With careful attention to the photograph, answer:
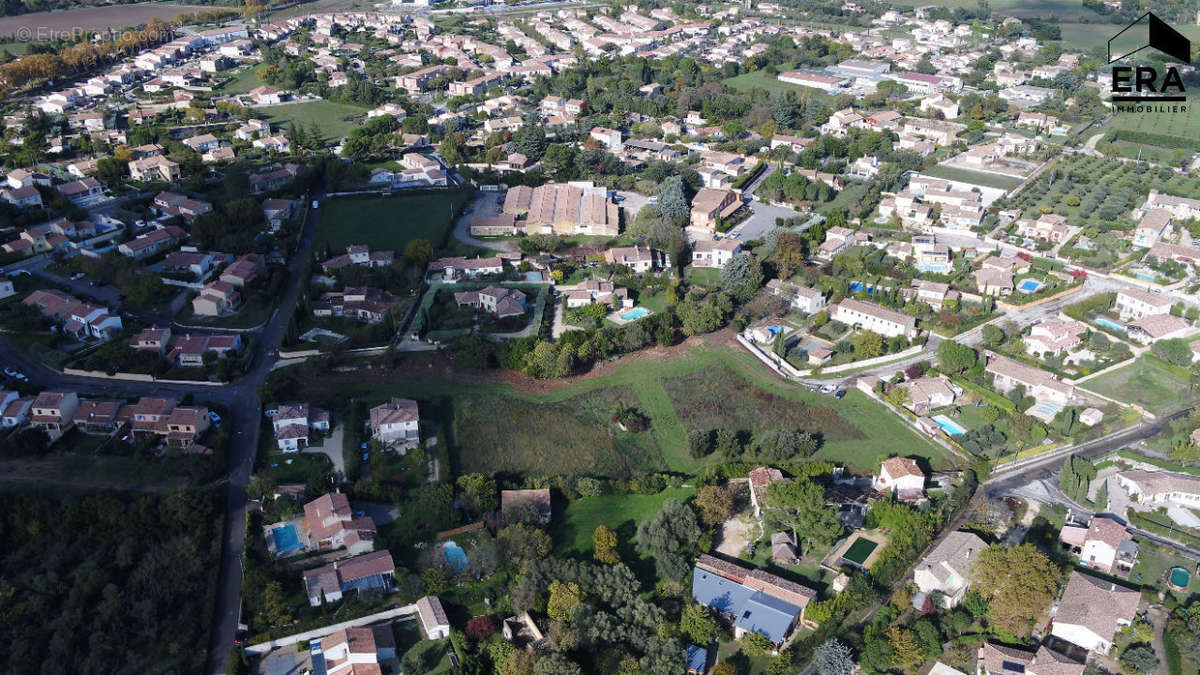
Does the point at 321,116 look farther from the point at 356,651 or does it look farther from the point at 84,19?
the point at 356,651

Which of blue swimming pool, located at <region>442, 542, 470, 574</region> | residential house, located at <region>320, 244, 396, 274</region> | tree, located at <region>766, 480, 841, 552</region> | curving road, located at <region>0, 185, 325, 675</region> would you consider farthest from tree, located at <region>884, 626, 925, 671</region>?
residential house, located at <region>320, 244, 396, 274</region>

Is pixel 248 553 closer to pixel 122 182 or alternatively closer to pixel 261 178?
pixel 261 178

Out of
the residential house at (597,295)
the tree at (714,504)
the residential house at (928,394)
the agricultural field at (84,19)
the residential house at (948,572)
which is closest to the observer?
the residential house at (948,572)

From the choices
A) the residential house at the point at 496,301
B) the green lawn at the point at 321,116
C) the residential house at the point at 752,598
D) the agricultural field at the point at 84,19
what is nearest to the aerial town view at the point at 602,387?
the residential house at the point at 752,598

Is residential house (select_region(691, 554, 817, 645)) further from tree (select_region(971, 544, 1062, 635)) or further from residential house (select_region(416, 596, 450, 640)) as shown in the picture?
residential house (select_region(416, 596, 450, 640))

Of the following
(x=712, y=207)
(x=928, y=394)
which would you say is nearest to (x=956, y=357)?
(x=928, y=394)

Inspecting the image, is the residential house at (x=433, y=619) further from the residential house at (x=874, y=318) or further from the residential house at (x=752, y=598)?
the residential house at (x=874, y=318)

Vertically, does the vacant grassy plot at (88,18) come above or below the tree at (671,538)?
above
